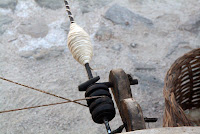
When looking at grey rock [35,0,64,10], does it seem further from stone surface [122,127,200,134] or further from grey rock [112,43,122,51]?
stone surface [122,127,200,134]

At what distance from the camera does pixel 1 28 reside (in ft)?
7.02

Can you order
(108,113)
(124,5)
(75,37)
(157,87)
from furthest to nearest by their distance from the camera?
(124,5) < (157,87) < (75,37) < (108,113)

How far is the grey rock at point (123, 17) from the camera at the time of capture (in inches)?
87.0

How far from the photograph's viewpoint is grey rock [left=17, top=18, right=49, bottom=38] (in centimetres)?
211

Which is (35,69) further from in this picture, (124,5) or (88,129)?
(124,5)

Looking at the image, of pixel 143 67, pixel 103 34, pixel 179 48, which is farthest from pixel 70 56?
pixel 179 48

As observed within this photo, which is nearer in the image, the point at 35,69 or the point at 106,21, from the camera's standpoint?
the point at 35,69

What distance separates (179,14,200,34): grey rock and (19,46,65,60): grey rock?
1.06 m

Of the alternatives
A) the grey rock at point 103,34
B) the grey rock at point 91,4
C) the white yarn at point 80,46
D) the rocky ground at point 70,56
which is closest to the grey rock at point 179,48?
the rocky ground at point 70,56

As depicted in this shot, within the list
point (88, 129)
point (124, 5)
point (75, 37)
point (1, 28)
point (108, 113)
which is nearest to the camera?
point (108, 113)

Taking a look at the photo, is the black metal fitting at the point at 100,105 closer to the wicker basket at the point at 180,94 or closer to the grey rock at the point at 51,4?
the wicker basket at the point at 180,94

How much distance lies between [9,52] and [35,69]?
11.7 inches

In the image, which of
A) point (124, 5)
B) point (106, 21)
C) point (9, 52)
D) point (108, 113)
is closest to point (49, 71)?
point (9, 52)

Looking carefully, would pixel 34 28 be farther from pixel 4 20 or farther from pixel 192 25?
pixel 192 25
